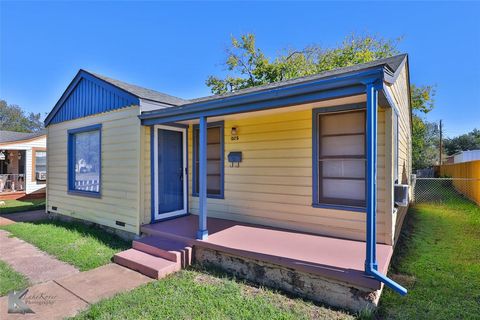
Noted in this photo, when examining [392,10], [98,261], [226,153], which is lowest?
[98,261]

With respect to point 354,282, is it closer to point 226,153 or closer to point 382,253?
point 382,253

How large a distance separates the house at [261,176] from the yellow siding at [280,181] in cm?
2

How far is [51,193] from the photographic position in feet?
24.4

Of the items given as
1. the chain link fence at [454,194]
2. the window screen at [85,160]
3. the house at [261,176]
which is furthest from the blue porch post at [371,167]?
the chain link fence at [454,194]

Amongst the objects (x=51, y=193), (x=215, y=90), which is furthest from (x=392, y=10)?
(x=215, y=90)

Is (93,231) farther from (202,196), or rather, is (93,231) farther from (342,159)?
(342,159)

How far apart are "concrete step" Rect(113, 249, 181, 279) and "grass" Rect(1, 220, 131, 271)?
372 mm

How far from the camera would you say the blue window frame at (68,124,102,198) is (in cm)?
602

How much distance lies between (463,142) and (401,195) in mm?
43742

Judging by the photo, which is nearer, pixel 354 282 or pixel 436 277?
pixel 354 282

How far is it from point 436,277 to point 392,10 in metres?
8.58

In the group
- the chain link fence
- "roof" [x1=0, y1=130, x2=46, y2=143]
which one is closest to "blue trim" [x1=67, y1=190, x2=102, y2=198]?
"roof" [x1=0, y1=130, x2=46, y2=143]

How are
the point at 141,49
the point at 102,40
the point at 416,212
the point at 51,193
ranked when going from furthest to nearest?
the point at 141,49
the point at 102,40
the point at 416,212
the point at 51,193

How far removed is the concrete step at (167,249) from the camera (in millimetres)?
3779
